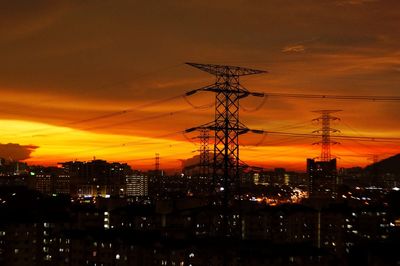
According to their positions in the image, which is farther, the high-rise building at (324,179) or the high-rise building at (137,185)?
the high-rise building at (137,185)

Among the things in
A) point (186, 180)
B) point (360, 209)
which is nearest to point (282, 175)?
point (186, 180)

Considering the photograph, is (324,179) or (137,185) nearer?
(324,179)

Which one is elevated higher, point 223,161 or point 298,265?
point 223,161

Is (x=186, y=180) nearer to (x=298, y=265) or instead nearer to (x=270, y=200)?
(x=270, y=200)

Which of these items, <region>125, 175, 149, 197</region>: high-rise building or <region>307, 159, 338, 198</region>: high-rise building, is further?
<region>125, 175, 149, 197</region>: high-rise building
